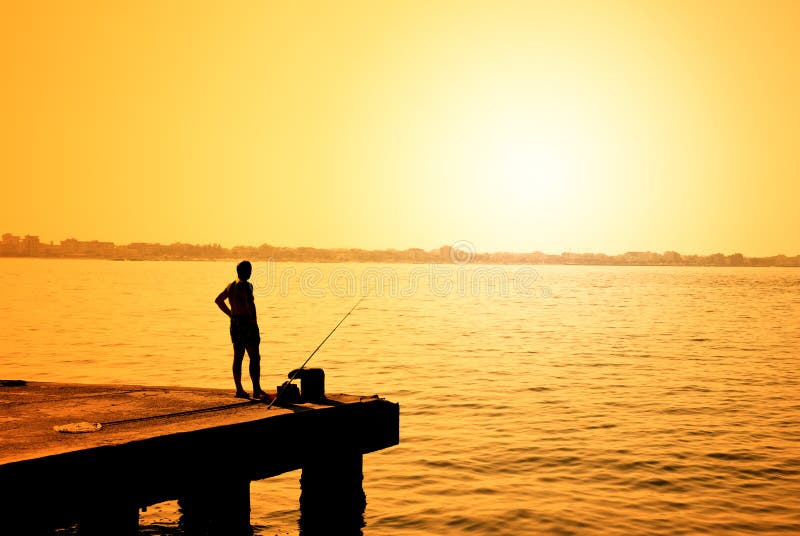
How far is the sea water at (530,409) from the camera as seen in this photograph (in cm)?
1186

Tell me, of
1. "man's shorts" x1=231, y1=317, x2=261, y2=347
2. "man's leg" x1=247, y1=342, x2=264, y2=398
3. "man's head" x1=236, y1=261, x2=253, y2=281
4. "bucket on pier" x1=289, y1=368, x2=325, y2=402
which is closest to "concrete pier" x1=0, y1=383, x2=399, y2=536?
"bucket on pier" x1=289, y1=368, x2=325, y2=402

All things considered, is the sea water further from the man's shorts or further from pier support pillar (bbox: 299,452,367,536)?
the man's shorts

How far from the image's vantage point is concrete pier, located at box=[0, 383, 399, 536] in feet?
22.5

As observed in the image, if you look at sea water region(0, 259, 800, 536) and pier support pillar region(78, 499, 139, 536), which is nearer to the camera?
pier support pillar region(78, 499, 139, 536)

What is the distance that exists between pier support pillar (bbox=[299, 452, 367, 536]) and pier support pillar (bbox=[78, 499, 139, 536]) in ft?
9.54

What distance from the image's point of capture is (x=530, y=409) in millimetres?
20438

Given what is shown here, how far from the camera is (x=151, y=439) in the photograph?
7.66 metres

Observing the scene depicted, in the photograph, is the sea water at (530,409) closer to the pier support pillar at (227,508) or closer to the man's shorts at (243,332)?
the pier support pillar at (227,508)

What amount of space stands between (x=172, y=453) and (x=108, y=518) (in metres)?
0.82

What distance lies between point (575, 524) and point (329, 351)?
2431cm

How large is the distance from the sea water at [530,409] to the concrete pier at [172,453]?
1.37 meters

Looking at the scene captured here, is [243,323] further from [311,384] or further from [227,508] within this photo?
[227,508]

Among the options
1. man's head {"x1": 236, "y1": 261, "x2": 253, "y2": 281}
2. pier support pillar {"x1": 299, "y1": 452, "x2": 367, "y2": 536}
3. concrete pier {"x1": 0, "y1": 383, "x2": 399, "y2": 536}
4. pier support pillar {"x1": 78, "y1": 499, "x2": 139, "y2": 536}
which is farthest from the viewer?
man's head {"x1": 236, "y1": 261, "x2": 253, "y2": 281}

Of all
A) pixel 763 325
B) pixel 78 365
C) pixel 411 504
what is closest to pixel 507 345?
pixel 78 365
